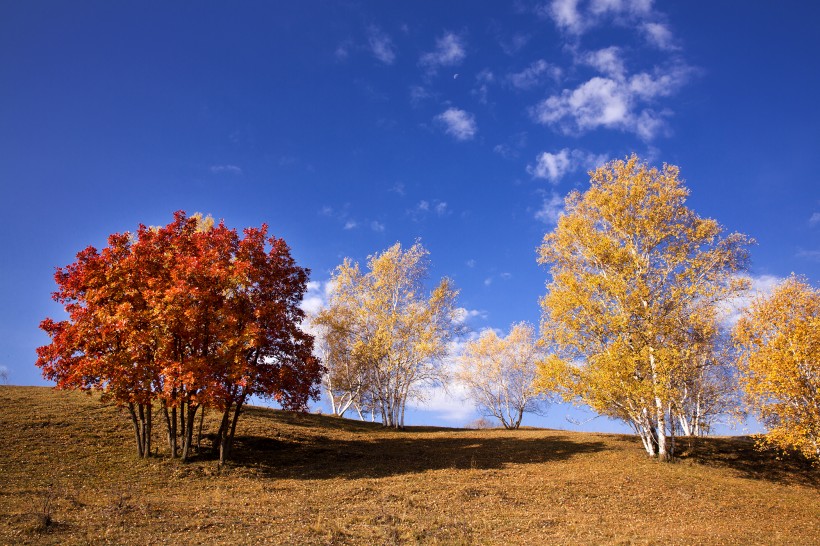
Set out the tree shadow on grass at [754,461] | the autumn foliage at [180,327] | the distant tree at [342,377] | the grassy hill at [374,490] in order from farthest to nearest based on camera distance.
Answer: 1. the distant tree at [342,377]
2. the tree shadow on grass at [754,461]
3. the autumn foliage at [180,327]
4. the grassy hill at [374,490]

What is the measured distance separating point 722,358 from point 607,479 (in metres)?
16.6

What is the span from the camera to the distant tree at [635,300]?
2600 centimetres

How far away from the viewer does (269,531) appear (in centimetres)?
1473

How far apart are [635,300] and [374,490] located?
55.7 ft

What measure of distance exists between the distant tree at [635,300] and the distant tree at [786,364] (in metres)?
2.02

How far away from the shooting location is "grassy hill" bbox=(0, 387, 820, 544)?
49.8 ft

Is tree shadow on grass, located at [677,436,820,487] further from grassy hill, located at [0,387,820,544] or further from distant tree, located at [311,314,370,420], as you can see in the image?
distant tree, located at [311,314,370,420]

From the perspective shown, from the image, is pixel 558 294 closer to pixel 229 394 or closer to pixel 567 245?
pixel 567 245

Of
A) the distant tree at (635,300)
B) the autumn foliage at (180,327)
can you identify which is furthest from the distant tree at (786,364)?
the autumn foliage at (180,327)

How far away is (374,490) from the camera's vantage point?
67.6 feet

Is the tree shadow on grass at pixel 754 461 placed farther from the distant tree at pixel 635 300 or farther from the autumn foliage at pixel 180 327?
the autumn foliage at pixel 180 327

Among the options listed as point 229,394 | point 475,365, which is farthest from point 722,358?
point 229,394

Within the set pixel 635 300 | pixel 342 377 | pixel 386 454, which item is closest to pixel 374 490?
pixel 386 454

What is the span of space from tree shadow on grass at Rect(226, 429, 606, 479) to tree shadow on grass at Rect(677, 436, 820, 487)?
5628 millimetres
